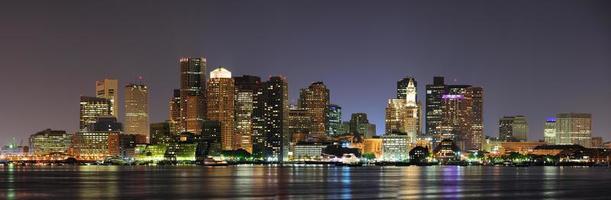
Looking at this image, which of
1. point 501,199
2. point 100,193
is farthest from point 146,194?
point 501,199

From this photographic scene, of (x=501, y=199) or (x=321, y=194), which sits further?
(x=321, y=194)

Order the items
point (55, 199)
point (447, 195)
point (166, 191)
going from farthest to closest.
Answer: point (166, 191), point (447, 195), point (55, 199)

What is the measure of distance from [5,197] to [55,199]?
5075 millimetres

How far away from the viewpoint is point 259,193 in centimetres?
9175

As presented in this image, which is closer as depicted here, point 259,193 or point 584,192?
point 259,193

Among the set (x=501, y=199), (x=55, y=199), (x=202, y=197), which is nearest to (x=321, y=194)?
(x=202, y=197)

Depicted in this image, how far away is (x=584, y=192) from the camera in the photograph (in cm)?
9806

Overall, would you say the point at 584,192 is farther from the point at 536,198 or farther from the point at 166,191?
the point at 166,191

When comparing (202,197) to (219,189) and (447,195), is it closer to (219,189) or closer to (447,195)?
(219,189)

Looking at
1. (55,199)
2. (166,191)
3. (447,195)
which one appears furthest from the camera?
(166,191)

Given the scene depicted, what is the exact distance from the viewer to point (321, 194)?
90.5m

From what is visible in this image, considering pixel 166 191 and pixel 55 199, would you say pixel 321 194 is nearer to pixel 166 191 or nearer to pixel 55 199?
pixel 166 191

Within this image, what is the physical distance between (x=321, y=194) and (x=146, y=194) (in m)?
16.9

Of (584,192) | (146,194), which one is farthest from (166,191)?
(584,192)
